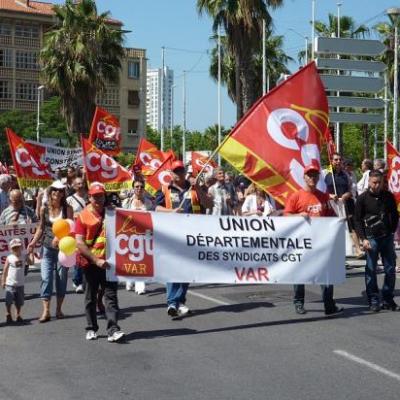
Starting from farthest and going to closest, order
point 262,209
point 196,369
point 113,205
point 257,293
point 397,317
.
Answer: point 262,209
point 257,293
point 397,317
point 113,205
point 196,369

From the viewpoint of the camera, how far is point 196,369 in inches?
295

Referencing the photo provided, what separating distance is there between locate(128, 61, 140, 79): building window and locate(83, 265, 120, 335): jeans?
83184 millimetres

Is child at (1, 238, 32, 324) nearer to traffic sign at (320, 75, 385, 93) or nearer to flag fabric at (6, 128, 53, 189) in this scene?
flag fabric at (6, 128, 53, 189)

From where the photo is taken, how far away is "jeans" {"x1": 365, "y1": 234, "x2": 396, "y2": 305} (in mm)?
10430

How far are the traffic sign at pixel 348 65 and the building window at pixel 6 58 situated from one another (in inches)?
2475

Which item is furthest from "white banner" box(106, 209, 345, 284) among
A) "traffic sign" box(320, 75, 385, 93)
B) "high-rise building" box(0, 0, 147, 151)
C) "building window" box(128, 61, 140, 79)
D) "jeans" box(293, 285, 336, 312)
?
"building window" box(128, 61, 140, 79)

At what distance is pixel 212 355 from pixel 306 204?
2578 millimetres

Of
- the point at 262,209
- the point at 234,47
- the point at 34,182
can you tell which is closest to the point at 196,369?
the point at 262,209

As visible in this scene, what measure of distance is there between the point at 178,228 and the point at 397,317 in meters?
2.80

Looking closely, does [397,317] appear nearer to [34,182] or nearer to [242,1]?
[34,182]

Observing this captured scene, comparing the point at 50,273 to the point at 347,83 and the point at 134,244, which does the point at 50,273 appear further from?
the point at 347,83

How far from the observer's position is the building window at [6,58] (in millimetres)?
82312

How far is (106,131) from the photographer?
20875 millimetres

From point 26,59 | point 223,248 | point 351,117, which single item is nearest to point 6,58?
point 26,59
